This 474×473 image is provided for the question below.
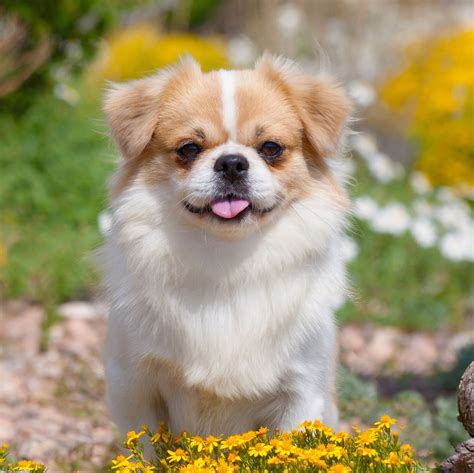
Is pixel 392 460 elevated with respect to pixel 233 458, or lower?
elevated

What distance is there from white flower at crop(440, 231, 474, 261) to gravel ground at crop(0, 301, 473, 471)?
580mm

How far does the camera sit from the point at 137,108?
3318 millimetres

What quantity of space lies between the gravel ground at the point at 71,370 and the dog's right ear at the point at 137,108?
4.39ft

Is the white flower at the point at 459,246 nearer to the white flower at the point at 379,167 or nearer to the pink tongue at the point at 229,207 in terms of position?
the white flower at the point at 379,167

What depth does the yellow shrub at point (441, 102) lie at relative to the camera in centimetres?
862

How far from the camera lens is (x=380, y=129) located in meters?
10.7

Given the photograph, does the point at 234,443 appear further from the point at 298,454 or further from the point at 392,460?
the point at 392,460

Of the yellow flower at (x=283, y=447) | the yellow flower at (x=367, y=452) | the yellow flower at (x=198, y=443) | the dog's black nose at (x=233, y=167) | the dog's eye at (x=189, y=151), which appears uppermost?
the dog's black nose at (x=233, y=167)

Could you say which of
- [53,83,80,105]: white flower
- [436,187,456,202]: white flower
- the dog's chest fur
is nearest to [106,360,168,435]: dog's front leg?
the dog's chest fur

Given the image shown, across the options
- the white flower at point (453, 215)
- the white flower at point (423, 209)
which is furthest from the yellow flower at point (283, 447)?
the white flower at point (423, 209)

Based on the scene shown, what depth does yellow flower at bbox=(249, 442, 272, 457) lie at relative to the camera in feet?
8.18

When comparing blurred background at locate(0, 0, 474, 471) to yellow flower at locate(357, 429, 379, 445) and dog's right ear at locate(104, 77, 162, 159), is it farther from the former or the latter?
yellow flower at locate(357, 429, 379, 445)

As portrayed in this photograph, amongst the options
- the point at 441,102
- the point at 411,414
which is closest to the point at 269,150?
the point at 411,414

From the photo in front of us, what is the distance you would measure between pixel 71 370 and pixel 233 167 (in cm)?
238
